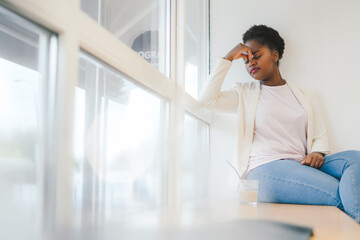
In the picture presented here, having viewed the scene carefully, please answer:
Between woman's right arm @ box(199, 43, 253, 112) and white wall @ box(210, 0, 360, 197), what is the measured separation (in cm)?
20

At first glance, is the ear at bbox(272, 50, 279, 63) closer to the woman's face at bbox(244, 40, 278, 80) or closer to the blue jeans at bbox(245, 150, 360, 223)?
the woman's face at bbox(244, 40, 278, 80)

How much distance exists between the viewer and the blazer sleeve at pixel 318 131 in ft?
5.30

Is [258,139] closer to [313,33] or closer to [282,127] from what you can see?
[282,127]

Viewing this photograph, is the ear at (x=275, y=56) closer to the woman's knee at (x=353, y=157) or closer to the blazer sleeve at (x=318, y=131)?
the blazer sleeve at (x=318, y=131)

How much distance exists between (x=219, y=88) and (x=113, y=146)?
29.8 inches

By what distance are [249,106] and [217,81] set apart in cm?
23

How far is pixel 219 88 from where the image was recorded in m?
1.58

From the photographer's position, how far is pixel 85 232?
0.67 metres

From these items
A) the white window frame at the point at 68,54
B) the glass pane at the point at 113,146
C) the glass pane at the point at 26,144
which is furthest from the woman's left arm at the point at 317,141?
the glass pane at the point at 26,144

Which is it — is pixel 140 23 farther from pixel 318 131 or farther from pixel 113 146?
pixel 318 131

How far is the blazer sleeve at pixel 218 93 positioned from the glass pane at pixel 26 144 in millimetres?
962

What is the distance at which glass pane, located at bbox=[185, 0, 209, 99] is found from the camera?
5.34 ft

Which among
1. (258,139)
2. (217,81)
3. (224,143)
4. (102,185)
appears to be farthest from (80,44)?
(224,143)

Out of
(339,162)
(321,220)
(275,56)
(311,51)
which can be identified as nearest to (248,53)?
(275,56)
